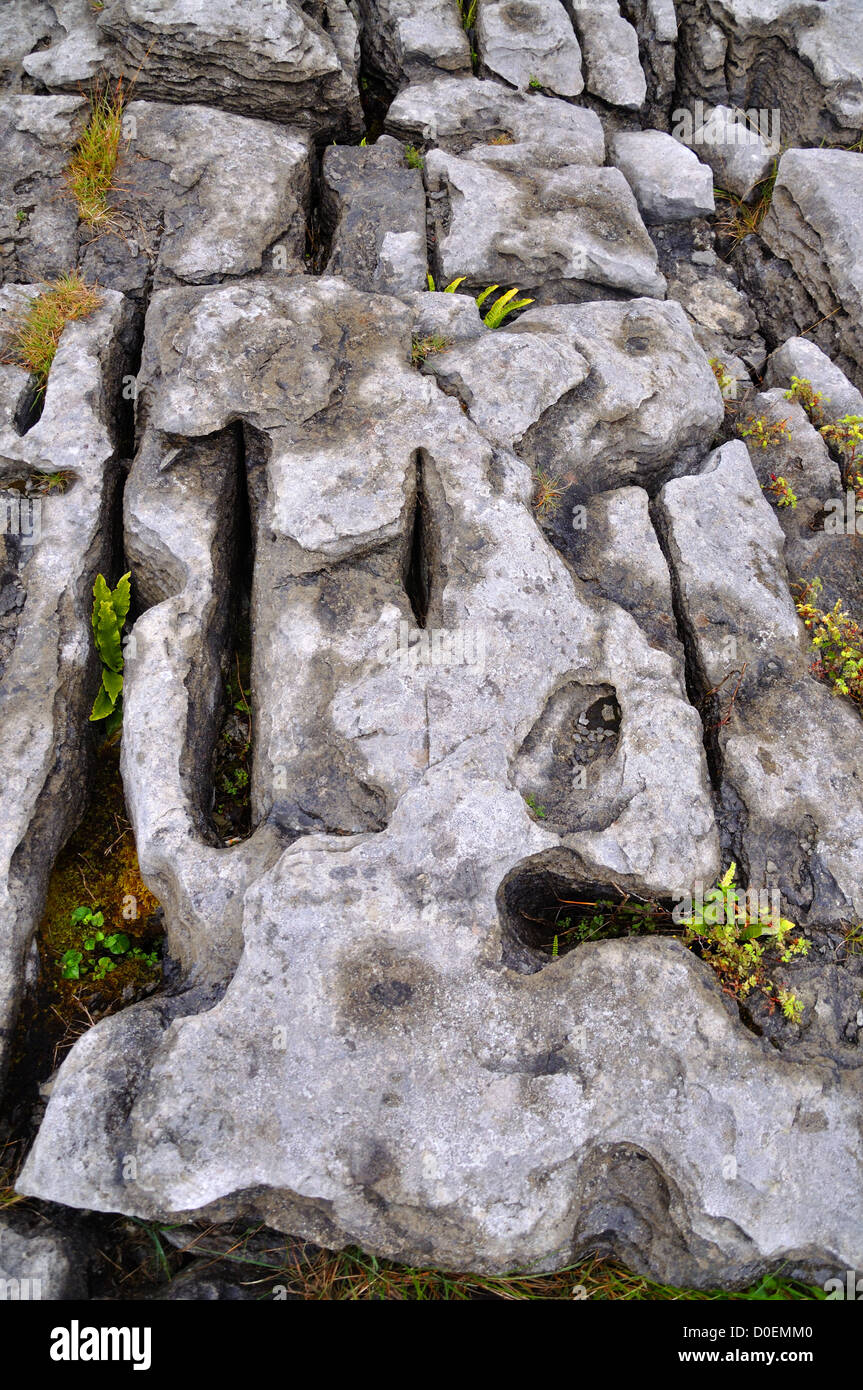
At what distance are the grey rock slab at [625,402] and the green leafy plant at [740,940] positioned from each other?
9.60ft

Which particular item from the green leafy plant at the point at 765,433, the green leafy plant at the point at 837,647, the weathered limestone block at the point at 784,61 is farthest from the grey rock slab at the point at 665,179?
the green leafy plant at the point at 837,647

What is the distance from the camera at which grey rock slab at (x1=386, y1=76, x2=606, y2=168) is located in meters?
8.22

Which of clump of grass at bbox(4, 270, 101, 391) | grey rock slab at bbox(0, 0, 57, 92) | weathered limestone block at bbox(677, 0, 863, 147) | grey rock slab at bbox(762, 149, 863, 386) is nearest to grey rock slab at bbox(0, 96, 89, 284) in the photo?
clump of grass at bbox(4, 270, 101, 391)

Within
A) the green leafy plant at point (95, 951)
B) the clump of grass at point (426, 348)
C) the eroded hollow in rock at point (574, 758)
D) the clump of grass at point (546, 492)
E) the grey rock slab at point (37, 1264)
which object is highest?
the clump of grass at point (426, 348)

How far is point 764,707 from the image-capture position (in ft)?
18.7

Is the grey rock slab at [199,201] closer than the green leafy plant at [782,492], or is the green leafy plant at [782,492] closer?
the green leafy plant at [782,492]

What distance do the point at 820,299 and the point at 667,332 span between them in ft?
7.08

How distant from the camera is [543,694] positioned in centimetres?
530

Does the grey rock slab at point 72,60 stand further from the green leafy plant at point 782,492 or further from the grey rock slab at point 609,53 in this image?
the green leafy plant at point 782,492

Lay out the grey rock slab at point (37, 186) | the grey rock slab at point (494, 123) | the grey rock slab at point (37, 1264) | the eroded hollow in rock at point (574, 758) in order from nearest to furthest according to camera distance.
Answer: the grey rock slab at point (37, 1264) → the eroded hollow in rock at point (574, 758) → the grey rock slab at point (37, 186) → the grey rock slab at point (494, 123)

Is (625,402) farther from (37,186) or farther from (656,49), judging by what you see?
(656,49)

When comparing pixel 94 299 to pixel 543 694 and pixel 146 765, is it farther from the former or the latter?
pixel 543 694

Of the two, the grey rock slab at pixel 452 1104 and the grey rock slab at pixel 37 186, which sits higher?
the grey rock slab at pixel 37 186

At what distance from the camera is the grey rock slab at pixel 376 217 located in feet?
24.1
